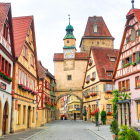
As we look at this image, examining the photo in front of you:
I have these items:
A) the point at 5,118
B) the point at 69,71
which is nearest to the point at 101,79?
the point at 69,71

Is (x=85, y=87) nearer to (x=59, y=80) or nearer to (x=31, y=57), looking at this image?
(x=59, y=80)

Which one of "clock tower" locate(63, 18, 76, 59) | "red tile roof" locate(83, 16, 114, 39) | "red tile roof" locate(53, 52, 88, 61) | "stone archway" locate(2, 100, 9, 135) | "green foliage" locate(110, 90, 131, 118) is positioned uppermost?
"red tile roof" locate(83, 16, 114, 39)

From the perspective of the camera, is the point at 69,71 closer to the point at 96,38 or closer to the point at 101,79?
the point at 96,38

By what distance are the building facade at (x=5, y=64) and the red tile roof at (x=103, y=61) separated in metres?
18.5

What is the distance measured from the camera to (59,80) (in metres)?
51.5

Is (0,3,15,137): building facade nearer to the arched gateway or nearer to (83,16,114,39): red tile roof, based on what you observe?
the arched gateway

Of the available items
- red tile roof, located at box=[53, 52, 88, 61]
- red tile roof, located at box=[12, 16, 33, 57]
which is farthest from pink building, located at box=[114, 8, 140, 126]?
red tile roof, located at box=[53, 52, 88, 61]

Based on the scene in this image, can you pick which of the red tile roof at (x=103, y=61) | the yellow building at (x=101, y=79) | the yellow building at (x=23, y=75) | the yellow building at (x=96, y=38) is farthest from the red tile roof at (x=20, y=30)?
the yellow building at (x=96, y=38)

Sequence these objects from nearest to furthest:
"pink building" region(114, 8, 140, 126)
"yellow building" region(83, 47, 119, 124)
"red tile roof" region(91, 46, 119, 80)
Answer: "pink building" region(114, 8, 140, 126), "yellow building" region(83, 47, 119, 124), "red tile roof" region(91, 46, 119, 80)

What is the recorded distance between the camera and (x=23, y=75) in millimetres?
23031

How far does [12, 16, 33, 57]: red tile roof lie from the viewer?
21522mm

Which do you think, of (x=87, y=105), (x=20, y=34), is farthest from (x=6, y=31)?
(x=87, y=105)

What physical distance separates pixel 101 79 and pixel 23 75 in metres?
14.9

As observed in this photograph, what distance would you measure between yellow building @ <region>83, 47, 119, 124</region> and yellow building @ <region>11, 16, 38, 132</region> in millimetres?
10082
